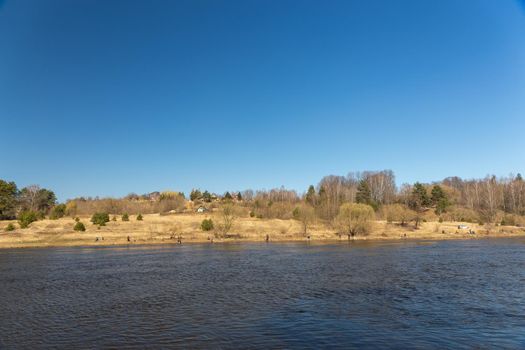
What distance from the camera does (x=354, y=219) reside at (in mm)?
84562

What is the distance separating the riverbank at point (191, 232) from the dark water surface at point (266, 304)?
3162 cm

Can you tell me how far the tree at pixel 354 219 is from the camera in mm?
84375

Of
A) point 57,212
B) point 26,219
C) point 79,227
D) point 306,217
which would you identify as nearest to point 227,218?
point 306,217

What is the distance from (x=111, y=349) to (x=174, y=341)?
253cm

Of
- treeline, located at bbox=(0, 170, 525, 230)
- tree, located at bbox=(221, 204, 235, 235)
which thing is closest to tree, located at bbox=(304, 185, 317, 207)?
treeline, located at bbox=(0, 170, 525, 230)

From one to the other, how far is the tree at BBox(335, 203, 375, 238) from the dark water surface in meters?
37.4

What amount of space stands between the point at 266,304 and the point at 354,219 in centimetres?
6169

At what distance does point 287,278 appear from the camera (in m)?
35.8

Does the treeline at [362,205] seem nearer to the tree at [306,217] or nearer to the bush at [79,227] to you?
the tree at [306,217]

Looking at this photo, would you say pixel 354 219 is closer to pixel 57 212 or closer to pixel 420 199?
pixel 420 199

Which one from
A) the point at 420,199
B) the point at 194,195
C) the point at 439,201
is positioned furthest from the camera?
the point at 194,195

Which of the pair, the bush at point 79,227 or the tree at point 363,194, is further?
the tree at point 363,194

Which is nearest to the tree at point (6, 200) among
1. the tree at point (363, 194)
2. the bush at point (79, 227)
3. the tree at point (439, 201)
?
the bush at point (79, 227)

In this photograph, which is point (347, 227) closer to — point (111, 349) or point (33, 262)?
point (33, 262)
